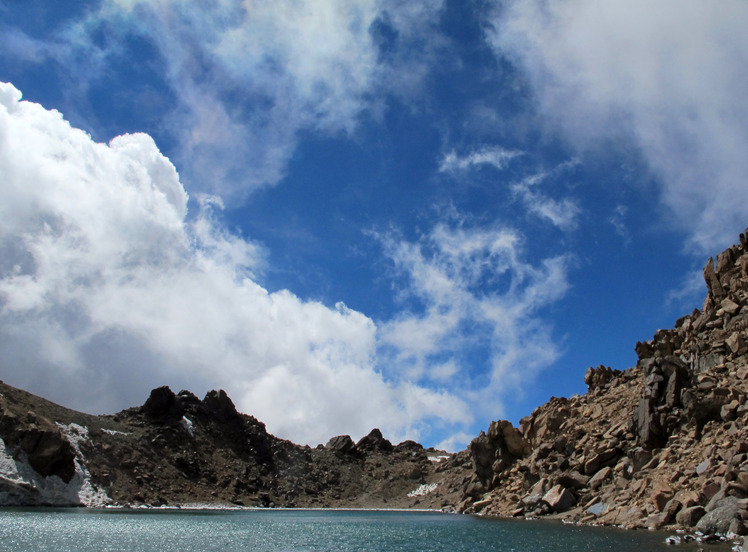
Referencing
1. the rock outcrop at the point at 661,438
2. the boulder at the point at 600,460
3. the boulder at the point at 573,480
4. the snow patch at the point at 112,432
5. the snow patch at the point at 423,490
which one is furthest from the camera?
the snow patch at the point at 423,490

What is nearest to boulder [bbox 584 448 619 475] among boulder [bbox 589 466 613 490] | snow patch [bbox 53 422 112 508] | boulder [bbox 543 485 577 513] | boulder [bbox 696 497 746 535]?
boulder [bbox 589 466 613 490]

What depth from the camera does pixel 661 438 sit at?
209ft

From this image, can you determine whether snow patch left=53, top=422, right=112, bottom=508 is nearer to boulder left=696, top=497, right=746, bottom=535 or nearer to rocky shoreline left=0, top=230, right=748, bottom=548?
rocky shoreline left=0, top=230, right=748, bottom=548

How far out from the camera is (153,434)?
15775 cm

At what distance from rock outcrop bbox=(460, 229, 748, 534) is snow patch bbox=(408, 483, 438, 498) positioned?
3570 inches

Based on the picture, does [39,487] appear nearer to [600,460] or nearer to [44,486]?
[44,486]

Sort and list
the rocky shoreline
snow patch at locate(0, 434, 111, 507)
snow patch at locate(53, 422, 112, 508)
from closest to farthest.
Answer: the rocky shoreline
snow patch at locate(0, 434, 111, 507)
snow patch at locate(53, 422, 112, 508)

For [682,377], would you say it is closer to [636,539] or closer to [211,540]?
[636,539]

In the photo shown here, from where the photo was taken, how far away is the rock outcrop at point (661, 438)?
4462cm

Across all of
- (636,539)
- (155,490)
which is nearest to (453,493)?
(155,490)

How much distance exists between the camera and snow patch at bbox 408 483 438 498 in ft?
617

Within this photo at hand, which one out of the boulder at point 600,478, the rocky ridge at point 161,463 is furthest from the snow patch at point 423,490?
the boulder at point 600,478

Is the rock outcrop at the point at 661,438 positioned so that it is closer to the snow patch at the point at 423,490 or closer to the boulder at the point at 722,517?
the boulder at the point at 722,517

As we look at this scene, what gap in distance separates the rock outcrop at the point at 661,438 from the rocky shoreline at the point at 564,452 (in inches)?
6.8
